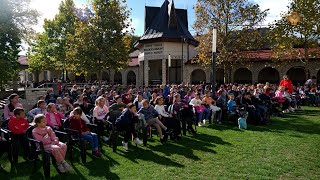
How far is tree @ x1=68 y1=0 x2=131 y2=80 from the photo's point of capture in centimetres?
2362

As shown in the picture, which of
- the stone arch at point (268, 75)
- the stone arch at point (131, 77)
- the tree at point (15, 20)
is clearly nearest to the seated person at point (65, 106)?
the tree at point (15, 20)

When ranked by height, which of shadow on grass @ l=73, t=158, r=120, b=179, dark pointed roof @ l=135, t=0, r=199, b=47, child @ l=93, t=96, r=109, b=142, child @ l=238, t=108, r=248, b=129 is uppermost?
dark pointed roof @ l=135, t=0, r=199, b=47

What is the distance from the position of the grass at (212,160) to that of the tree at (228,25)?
16.4m

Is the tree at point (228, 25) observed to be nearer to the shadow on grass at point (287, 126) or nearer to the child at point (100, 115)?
the shadow on grass at point (287, 126)

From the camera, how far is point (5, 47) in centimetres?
2458

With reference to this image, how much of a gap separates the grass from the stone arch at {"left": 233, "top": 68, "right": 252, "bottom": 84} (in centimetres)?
2292

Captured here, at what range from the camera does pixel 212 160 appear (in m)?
6.91

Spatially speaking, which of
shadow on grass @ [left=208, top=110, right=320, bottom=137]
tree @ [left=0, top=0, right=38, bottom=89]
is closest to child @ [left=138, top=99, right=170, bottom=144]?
shadow on grass @ [left=208, top=110, right=320, bottom=137]

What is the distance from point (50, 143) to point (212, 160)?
3.47 metres

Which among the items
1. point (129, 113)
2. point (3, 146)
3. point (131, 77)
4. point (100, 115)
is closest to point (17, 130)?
point (3, 146)

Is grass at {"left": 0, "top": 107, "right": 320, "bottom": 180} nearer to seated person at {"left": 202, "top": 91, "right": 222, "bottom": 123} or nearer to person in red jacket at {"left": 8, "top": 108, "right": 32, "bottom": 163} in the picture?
person in red jacket at {"left": 8, "top": 108, "right": 32, "bottom": 163}

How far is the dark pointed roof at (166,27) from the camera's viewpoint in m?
33.0

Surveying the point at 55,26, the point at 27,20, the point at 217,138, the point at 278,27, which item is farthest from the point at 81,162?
the point at 55,26

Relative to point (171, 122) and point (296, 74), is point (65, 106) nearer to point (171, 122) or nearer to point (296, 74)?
point (171, 122)
